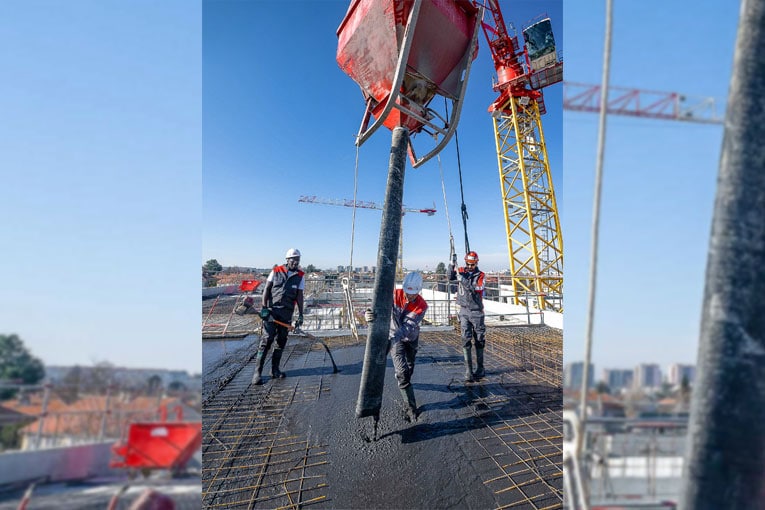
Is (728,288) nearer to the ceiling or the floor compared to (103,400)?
nearer to the ceiling

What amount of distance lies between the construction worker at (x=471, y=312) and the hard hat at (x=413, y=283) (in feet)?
5.48

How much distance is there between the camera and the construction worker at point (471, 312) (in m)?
5.20

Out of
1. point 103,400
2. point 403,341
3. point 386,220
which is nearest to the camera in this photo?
point 103,400

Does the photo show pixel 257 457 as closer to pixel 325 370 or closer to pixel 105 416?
pixel 105 416

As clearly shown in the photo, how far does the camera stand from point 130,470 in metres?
1.47

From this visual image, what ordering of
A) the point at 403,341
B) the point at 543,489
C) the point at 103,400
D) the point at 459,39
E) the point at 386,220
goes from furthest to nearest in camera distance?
the point at 403,341 < the point at 459,39 < the point at 386,220 < the point at 543,489 < the point at 103,400

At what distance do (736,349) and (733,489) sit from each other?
1.56 ft

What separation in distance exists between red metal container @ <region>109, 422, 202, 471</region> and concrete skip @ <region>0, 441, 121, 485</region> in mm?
181

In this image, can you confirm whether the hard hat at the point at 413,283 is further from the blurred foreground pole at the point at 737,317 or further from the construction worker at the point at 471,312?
the blurred foreground pole at the point at 737,317

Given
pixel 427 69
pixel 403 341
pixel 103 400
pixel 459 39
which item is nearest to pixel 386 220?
pixel 403 341

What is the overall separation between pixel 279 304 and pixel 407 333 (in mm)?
2450

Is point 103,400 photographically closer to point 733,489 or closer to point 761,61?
point 733,489

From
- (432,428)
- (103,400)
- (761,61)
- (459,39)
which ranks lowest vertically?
(432,428)

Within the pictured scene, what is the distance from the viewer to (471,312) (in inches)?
209
